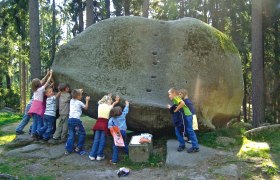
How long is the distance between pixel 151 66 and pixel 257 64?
24.6 ft

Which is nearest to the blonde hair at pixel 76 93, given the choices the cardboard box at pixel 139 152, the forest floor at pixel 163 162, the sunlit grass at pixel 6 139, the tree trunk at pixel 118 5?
the forest floor at pixel 163 162

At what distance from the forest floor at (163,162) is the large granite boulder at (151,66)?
841 mm

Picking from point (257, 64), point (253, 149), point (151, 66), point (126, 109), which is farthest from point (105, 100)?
point (257, 64)

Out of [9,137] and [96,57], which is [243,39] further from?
[9,137]

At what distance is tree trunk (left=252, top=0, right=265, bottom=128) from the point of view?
15102 millimetres

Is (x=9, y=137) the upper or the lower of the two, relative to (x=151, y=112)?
lower

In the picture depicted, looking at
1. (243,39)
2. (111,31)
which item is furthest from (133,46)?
(243,39)

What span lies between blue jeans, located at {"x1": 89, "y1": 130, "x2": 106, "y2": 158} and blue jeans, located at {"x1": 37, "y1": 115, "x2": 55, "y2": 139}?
1.51 m

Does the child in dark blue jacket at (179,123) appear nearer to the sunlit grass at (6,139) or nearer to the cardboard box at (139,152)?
the cardboard box at (139,152)

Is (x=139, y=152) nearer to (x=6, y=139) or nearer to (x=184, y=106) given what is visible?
(x=184, y=106)

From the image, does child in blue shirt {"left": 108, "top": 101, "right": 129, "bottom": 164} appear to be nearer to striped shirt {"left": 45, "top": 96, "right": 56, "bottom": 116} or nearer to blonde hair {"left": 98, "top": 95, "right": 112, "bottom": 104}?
blonde hair {"left": 98, "top": 95, "right": 112, "bottom": 104}

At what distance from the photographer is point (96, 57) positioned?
30.8ft

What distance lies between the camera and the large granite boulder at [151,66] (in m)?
8.91

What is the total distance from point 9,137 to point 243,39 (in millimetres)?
15704
